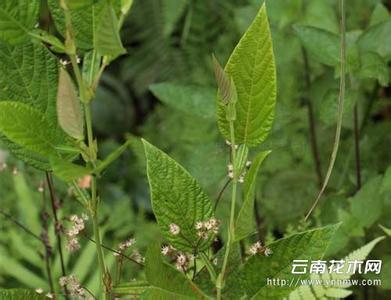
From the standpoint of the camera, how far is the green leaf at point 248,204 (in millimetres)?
735

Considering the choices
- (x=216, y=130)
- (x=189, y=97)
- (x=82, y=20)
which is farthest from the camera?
(x=216, y=130)

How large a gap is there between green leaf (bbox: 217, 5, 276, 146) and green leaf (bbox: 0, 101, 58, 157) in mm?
165

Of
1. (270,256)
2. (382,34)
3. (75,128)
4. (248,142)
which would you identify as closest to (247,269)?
(270,256)

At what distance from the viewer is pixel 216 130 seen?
192 centimetres

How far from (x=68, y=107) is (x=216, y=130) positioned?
1.25 metres

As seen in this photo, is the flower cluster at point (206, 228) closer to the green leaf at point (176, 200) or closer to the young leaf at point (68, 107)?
the green leaf at point (176, 200)

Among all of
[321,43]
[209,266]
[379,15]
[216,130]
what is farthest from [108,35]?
[216,130]

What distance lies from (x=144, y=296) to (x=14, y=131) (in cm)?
20

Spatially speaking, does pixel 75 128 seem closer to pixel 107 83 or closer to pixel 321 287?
pixel 321 287

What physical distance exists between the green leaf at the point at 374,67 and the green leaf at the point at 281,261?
1.34 feet

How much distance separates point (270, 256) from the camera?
2.69ft

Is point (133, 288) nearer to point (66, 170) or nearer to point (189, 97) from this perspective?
point (66, 170)

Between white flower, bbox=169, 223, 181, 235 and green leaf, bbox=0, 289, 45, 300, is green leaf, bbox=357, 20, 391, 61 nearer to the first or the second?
white flower, bbox=169, 223, 181, 235

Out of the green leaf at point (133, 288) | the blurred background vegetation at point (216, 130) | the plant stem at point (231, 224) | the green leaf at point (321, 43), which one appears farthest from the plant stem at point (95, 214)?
the green leaf at point (321, 43)
